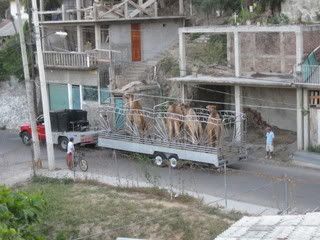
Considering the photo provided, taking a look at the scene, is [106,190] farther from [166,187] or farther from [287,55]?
[287,55]

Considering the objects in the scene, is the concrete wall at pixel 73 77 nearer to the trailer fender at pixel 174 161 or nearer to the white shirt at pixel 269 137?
the trailer fender at pixel 174 161

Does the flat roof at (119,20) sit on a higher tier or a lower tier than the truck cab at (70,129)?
higher

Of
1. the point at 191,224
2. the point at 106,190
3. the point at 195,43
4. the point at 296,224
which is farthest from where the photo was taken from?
the point at 195,43

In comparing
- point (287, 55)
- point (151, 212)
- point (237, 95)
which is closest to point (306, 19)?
point (287, 55)

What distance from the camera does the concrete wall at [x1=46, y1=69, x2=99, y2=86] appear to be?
37.9 meters

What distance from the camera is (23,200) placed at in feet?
38.3

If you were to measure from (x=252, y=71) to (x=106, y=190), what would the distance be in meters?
12.5

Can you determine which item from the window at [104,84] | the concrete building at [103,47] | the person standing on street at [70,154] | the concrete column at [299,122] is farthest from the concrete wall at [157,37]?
the concrete column at [299,122]

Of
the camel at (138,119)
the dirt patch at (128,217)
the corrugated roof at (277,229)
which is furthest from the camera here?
the camel at (138,119)

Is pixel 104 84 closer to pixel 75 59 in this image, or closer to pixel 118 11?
pixel 75 59

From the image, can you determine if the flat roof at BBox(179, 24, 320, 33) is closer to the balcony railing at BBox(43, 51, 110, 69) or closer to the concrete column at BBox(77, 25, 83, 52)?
the balcony railing at BBox(43, 51, 110, 69)

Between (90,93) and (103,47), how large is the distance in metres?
3.50

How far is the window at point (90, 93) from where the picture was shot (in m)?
38.3

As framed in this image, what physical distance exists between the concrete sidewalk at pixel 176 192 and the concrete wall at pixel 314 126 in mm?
7505
